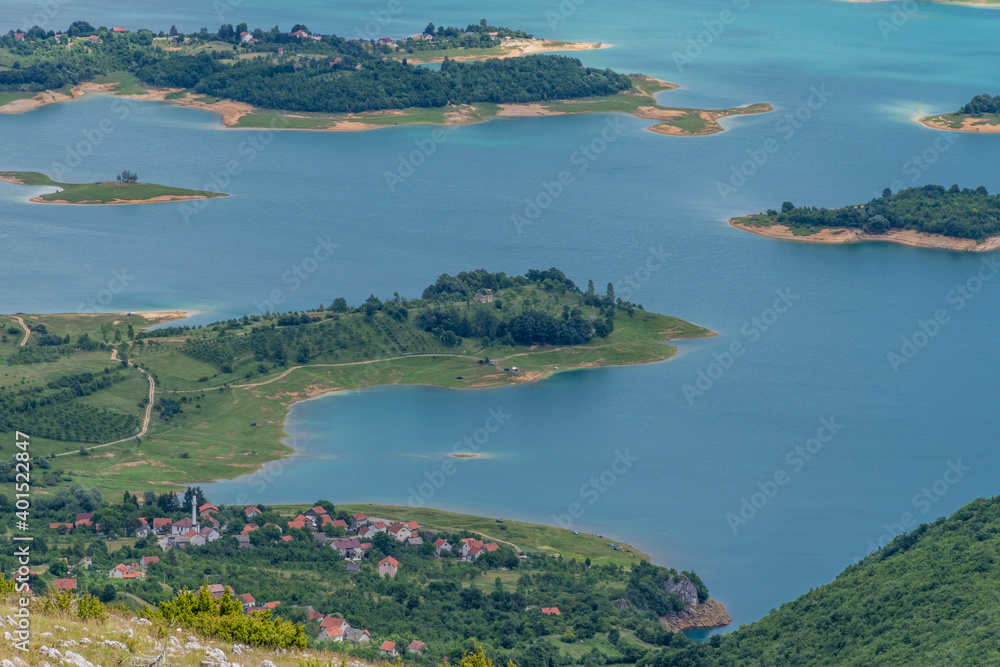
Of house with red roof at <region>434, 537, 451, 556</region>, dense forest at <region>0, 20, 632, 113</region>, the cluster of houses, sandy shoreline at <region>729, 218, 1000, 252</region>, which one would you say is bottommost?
house with red roof at <region>434, 537, 451, 556</region>

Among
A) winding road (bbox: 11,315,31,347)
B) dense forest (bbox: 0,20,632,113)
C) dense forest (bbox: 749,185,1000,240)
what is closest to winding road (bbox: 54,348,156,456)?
winding road (bbox: 11,315,31,347)

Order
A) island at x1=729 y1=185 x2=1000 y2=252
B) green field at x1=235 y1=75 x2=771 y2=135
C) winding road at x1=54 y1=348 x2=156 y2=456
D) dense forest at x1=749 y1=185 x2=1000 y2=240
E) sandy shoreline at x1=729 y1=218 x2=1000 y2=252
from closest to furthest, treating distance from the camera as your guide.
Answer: winding road at x1=54 y1=348 x2=156 y2=456, sandy shoreline at x1=729 y1=218 x2=1000 y2=252, island at x1=729 y1=185 x2=1000 y2=252, dense forest at x1=749 y1=185 x2=1000 y2=240, green field at x1=235 y1=75 x2=771 y2=135

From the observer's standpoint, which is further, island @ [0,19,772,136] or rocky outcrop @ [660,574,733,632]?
island @ [0,19,772,136]

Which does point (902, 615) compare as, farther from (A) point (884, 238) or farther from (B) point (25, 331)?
(A) point (884, 238)

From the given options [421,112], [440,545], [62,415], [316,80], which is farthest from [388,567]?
[316,80]

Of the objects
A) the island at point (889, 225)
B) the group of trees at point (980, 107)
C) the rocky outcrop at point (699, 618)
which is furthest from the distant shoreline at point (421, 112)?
the rocky outcrop at point (699, 618)

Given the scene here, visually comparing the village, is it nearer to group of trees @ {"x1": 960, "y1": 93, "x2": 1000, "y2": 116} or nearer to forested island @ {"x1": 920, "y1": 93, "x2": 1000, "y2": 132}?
forested island @ {"x1": 920, "y1": 93, "x2": 1000, "y2": 132}

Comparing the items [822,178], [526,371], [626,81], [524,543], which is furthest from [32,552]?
[626,81]
